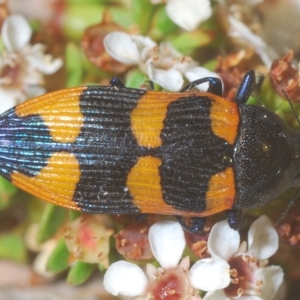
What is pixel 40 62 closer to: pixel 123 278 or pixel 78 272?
pixel 78 272

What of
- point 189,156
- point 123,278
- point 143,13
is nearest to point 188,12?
point 143,13

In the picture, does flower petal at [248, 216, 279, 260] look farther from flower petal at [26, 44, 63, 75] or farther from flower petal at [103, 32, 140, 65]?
flower petal at [26, 44, 63, 75]

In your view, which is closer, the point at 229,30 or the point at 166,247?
the point at 166,247

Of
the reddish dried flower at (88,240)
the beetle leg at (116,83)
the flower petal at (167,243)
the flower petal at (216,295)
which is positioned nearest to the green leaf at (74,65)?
the beetle leg at (116,83)

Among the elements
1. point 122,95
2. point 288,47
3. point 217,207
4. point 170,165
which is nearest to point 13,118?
point 122,95

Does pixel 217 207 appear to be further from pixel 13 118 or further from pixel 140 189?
pixel 13 118

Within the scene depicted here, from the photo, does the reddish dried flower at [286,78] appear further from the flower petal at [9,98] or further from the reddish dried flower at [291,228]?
the flower petal at [9,98]

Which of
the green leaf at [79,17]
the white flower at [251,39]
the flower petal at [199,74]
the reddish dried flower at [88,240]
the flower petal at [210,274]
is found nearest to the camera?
the flower petal at [210,274]
